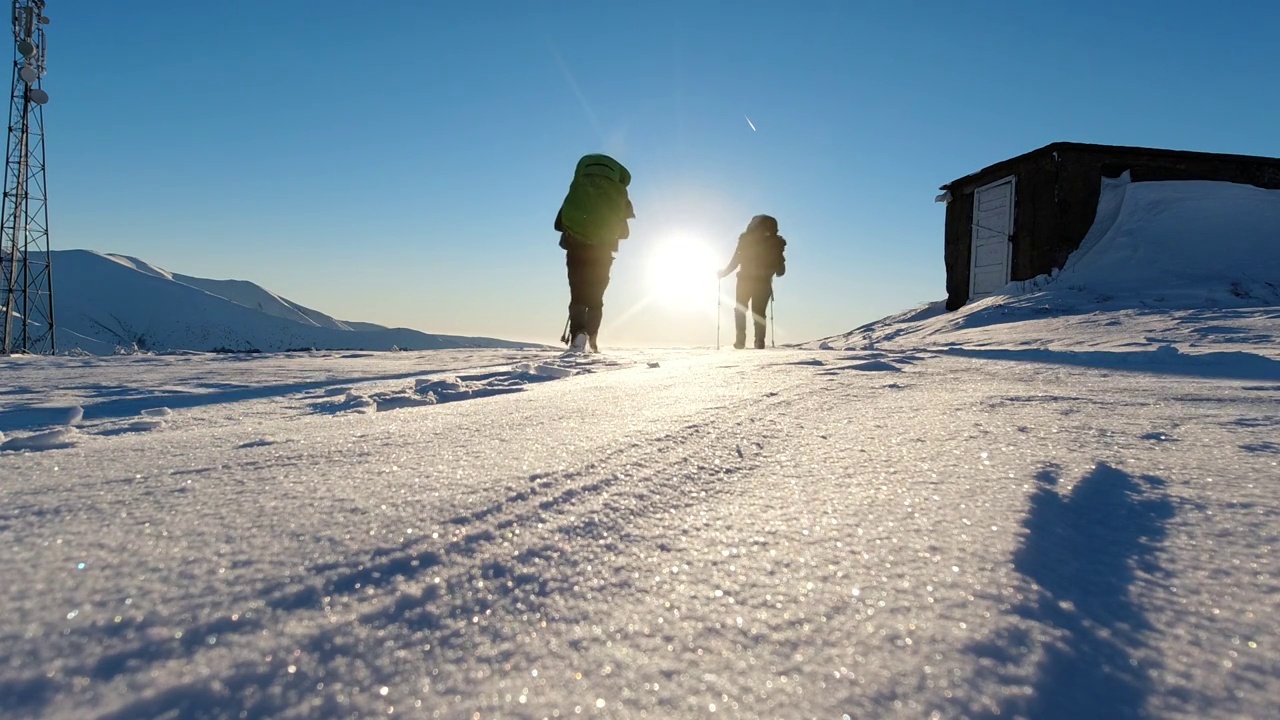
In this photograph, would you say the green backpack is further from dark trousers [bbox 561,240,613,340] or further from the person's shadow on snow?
the person's shadow on snow

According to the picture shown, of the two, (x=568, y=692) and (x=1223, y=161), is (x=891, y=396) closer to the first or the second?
(x=568, y=692)

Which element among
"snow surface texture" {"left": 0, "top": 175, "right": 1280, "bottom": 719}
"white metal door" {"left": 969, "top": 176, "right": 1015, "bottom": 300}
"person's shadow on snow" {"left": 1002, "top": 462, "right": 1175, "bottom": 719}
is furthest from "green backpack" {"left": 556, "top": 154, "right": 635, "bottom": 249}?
"white metal door" {"left": 969, "top": 176, "right": 1015, "bottom": 300}

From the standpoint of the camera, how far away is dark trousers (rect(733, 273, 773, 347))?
8312 millimetres

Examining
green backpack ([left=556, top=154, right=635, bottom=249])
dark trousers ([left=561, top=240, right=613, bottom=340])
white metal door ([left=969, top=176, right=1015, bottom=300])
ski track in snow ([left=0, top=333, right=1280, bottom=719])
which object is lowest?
ski track in snow ([left=0, top=333, right=1280, bottom=719])

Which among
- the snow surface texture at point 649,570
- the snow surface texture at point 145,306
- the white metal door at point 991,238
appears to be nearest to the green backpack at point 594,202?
the snow surface texture at point 649,570

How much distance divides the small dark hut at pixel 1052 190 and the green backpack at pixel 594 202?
898 centimetres

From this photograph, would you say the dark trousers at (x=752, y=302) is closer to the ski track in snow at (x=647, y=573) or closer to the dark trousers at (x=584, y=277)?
the dark trousers at (x=584, y=277)

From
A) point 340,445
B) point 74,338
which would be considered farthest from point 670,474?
point 74,338

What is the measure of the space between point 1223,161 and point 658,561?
15.7 meters

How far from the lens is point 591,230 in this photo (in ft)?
18.5

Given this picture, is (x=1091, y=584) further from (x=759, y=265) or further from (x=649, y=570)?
(x=759, y=265)

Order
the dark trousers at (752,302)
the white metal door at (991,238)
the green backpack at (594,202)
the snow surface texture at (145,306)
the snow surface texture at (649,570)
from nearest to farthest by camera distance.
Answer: the snow surface texture at (649,570), the green backpack at (594,202), the dark trousers at (752,302), the white metal door at (991,238), the snow surface texture at (145,306)

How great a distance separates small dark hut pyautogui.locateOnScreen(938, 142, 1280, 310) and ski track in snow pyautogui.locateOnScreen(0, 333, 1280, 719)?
457 inches

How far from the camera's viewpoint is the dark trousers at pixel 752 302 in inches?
327
